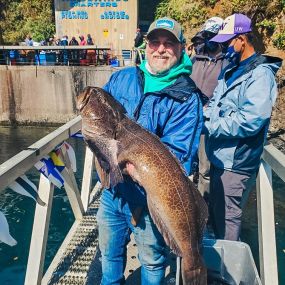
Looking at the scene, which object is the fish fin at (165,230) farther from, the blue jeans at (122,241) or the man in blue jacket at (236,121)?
the man in blue jacket at (236,121)

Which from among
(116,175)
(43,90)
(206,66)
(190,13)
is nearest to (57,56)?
(43,90)

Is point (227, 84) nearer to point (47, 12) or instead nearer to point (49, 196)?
point (49, 196)

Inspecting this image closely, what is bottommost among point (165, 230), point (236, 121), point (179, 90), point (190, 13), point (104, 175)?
point (165, 230)

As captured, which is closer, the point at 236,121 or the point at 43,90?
the point at 236,121

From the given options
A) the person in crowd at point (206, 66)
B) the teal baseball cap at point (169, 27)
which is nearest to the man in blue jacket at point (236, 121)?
the teal baseball cap at point (169, 27)

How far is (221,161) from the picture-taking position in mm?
3455

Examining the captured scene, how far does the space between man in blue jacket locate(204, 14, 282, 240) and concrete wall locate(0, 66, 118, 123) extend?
1405cm

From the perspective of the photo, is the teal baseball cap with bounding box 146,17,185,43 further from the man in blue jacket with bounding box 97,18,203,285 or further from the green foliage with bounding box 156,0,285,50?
the green foliage with bounding box 156,0,285,50

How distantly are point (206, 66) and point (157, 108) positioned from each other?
250cm

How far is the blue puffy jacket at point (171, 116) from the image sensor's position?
249 cm

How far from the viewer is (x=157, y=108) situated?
99.3 inches

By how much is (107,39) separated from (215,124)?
877 inches

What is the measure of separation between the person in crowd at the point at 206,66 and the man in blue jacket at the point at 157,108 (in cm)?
210

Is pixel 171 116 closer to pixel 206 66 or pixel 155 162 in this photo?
pixel 155 162
